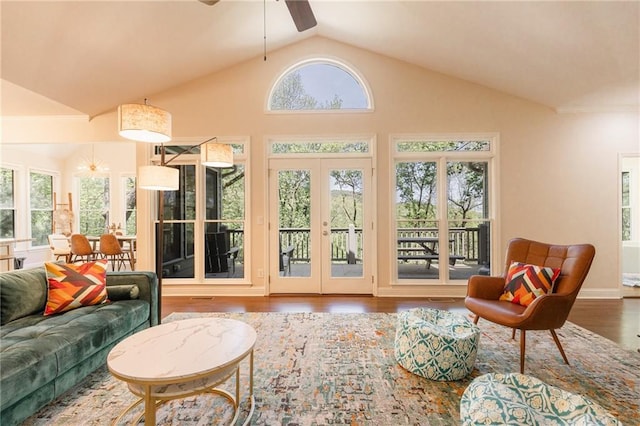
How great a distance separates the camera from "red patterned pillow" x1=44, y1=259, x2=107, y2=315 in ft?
7.31

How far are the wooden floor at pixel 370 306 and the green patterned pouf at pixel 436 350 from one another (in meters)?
1.43

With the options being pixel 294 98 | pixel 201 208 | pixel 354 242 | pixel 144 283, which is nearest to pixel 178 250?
pixel 201 208

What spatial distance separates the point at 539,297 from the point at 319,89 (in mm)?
3730

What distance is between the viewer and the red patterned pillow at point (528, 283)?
2.47 metres

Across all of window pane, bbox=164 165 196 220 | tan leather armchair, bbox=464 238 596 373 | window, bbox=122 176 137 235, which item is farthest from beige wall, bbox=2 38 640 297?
window, bbox=122 176 137 235

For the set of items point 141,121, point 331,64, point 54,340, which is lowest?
point 54,340

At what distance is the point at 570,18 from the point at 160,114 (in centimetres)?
369

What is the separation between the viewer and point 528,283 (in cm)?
253

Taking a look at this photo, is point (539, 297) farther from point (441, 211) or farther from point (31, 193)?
point (31, 193)

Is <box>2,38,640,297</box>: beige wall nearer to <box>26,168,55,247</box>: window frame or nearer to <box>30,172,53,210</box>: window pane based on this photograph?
<box>26,168,55,247</box>: window frame

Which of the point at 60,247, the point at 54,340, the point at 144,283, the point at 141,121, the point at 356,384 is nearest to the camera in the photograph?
the point at 54,340

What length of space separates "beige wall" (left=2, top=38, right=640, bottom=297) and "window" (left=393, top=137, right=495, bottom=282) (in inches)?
8.4

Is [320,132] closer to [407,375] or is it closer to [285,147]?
[285,147]

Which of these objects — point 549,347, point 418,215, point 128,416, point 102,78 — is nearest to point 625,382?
point 549,347
